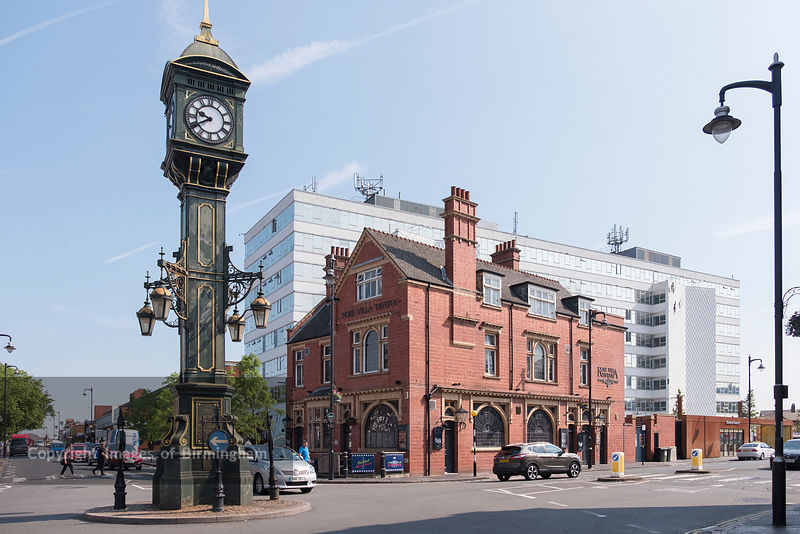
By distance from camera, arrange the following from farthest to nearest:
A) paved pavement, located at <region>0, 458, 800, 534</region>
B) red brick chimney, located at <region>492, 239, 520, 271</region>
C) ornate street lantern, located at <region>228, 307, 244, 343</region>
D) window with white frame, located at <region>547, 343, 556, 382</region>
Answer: red brick chimney, located at <region>492, 239, 520, 271</region>
window with white frame, located at <region>547, 343, 556, 382</region>
ornate street lantern, located at <region>228, 307, 244, 343</region>
paved pavement, located at <region>0, 458, 800, 534</region>

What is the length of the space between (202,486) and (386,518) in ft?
14.0

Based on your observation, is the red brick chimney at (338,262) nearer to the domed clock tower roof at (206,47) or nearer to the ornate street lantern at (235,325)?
the ornate street lantern at (235,325)

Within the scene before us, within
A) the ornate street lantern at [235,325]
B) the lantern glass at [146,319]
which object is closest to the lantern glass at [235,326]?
the ornate street lantern at [235,325]

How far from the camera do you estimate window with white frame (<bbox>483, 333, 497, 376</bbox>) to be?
Answer: 3853 cm

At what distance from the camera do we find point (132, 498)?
21922 millimetres

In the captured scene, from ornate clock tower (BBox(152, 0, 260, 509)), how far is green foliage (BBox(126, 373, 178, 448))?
26.3 metres

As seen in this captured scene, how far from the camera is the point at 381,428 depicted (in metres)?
36.5

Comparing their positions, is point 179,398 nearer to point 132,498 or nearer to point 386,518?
point 386,518

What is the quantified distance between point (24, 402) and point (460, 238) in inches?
2849

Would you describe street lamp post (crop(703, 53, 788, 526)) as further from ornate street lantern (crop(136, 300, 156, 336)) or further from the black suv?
the black suv

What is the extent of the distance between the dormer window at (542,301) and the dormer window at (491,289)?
2.57 meters

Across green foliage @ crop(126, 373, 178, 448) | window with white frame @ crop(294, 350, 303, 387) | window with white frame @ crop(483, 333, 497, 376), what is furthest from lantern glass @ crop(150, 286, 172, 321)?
window with white frame @ crop(294, 350, 303, 387)

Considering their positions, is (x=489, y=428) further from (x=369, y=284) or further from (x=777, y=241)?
(x=777, y=241)

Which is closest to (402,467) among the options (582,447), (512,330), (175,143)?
(512,330)
